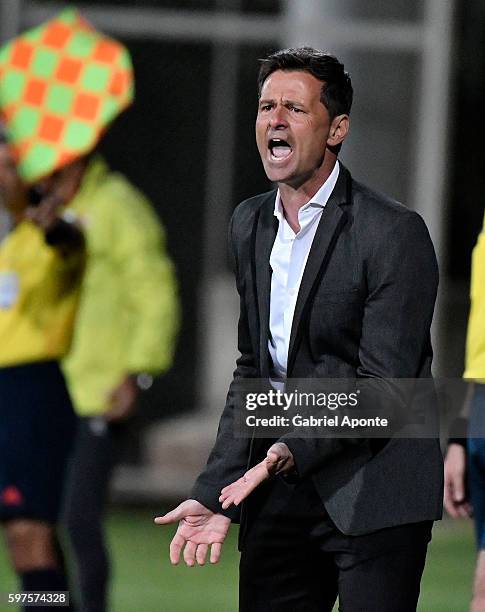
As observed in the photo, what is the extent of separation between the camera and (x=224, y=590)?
758 centimetres

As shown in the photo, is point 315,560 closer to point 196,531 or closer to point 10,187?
point 196,531

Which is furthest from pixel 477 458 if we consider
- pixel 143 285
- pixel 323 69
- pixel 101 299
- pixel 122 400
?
pixel 101 299

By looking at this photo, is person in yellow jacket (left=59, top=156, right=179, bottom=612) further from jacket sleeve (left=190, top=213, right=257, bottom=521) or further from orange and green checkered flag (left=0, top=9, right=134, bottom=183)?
jacket sleeve (left=190, top=213, right=257, bottom=521)

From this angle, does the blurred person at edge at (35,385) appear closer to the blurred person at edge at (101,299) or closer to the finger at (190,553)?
the blurred person at edge at (101,299)

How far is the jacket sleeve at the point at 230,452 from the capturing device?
3621 mm

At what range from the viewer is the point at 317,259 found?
11.7 ft

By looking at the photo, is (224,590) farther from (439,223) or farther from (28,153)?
(439,223)

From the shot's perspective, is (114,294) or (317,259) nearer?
(317,259)

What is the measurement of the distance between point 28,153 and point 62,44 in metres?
1.06

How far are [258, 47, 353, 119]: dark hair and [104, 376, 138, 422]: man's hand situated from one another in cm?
290

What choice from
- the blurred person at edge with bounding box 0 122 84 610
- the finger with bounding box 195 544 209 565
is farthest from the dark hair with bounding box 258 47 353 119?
the blurred person at edge with bounding box 0 122 84 610

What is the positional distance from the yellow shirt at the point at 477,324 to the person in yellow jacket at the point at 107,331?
2.30 m

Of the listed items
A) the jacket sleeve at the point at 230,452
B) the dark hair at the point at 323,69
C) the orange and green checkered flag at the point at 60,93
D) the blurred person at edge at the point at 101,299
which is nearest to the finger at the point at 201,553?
the jacket sleeve at the point at 230,452

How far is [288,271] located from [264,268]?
6 centimetres
